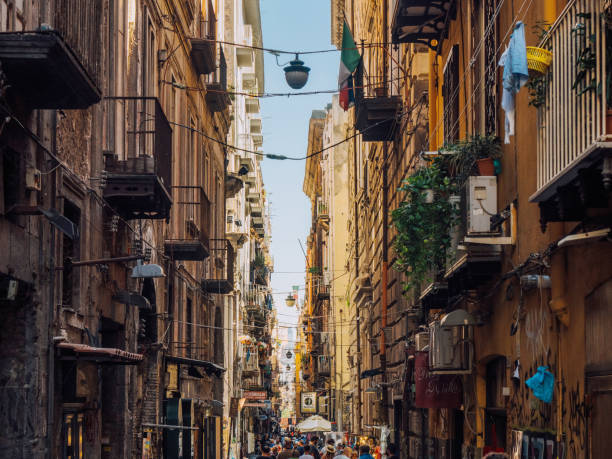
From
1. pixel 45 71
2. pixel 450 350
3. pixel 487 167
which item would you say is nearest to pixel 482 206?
pixel 487 167

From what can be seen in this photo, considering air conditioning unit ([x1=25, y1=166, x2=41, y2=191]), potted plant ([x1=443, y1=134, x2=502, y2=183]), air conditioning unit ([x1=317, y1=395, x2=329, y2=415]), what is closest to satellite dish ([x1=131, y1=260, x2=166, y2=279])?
air conditioning unit ([x1=25, y1=166, x2=41, y2=191])

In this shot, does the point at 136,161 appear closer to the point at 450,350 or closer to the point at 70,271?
the point at 70,271

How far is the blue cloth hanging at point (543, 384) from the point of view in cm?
950

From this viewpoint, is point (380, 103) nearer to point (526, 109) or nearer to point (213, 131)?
point (213, 131)

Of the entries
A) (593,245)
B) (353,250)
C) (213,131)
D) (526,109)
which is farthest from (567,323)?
(353,250)

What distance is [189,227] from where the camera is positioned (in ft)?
78.5

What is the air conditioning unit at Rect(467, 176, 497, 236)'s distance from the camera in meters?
11.7

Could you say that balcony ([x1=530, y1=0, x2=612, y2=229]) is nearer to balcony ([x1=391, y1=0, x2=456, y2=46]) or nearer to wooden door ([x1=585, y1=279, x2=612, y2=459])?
wooden door ([x1=585, y1=279, x2=612, y2=459])

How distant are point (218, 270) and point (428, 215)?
1950 cm

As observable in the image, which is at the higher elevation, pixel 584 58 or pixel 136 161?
pixel 136 161

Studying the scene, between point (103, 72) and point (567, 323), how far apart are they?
28.1ft

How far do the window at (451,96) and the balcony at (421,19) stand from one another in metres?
0.83

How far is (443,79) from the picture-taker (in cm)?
1712

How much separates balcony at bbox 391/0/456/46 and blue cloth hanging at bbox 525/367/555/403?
26.4 ft
